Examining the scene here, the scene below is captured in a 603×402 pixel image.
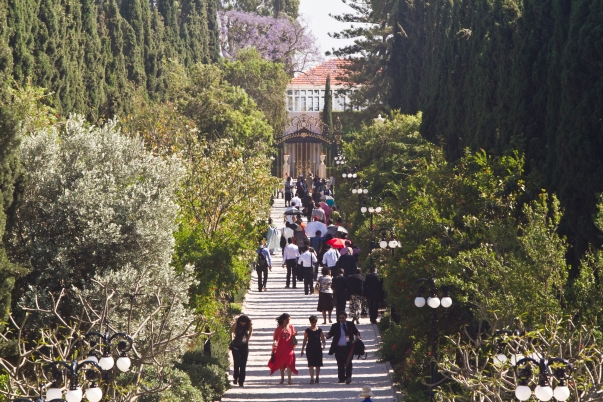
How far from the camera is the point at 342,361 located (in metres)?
17.7

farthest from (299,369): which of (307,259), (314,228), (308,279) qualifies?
(314,228)

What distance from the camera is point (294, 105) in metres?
72.3

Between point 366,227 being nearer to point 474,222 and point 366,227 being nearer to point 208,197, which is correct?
point 208,197

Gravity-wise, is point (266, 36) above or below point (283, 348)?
above

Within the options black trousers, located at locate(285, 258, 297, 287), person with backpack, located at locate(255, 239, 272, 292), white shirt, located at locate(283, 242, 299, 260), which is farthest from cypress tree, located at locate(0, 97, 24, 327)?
black trousers, located at locate(285, 258, 297, 287)

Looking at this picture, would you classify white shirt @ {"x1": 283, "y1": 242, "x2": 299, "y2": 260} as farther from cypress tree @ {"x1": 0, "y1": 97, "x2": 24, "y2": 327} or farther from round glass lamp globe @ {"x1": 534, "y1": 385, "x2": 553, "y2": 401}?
round glass lamp globe @ {"x1": 534, "y1": 385, "x2": 553, "y2": 401}

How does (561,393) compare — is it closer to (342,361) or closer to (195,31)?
(342,361)

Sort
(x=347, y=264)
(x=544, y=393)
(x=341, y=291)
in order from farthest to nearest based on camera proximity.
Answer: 1. (x=347, y=264)
2. (x=341, y=291)
3. (x=544, y=393)

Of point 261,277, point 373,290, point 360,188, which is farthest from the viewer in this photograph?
point 360,188

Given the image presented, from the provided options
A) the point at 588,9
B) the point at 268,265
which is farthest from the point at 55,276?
the point at 268,265

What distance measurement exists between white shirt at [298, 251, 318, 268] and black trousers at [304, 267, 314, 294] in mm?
201

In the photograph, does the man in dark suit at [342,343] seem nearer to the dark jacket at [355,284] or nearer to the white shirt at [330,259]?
the dark jacket at [355,284]

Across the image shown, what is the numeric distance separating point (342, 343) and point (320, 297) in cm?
507

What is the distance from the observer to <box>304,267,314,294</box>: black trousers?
26.9m
